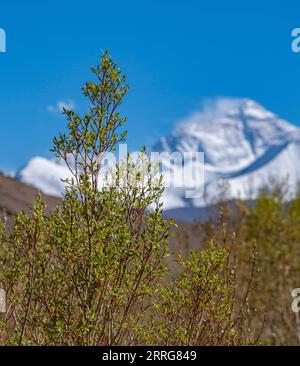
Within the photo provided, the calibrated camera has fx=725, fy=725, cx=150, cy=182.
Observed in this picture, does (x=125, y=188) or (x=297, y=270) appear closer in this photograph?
(x=125, y=188)

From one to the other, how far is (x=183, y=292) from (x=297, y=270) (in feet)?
60.8

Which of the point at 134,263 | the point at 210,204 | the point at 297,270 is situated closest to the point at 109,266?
the point at 134,263

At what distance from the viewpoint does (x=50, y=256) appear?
7.03 meters

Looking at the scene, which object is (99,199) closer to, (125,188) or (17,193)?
(125,188)

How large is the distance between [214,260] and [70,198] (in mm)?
1571

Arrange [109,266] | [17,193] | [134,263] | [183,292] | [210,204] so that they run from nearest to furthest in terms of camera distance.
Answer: [109,266], [134,263], [183,292], [210,204], [17,193]

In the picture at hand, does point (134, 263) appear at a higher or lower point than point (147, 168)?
lower

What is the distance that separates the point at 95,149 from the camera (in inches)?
260

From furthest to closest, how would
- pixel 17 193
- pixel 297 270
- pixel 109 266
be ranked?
pixel 17 193 → pixel 297 270 → pixel 109 266
